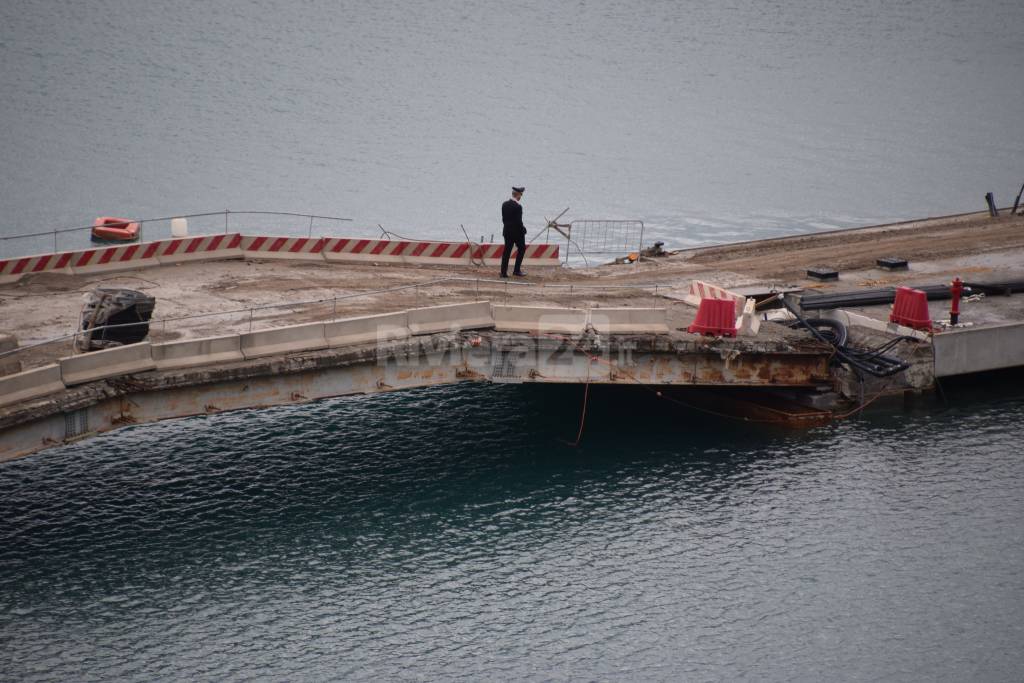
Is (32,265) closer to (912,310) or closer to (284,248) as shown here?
(284,248)

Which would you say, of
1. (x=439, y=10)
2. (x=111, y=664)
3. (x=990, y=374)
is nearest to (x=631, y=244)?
(x=990, y=374)

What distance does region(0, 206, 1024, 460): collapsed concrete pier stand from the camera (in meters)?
22.1

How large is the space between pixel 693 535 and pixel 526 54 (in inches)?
3070

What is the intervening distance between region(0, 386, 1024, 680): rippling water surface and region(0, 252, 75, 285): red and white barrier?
15.3 feet

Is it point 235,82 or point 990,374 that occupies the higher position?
point 235,82

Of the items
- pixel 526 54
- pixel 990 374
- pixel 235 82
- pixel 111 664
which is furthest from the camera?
pixel 526 54

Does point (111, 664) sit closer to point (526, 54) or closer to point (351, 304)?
point (351, 304)

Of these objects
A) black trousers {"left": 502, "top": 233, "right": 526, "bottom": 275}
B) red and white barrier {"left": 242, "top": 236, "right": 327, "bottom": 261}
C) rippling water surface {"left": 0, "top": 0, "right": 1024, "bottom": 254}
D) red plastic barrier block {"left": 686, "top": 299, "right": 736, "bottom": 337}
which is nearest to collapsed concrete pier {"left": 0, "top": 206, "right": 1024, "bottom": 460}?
red and white barrier {"left": 242, "top": 236, "right": 327, "bottom": 261}

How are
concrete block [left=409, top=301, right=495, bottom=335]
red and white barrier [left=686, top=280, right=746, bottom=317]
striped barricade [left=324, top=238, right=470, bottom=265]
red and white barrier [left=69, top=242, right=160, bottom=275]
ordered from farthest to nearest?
1. striped barricade [left=324, top=238, right=470, bottom=265]
2. red and white barrier [left=69, top=242, right=160, bottom=275]
3. red and white barrier [left=686, top=280, right=746, bottom=317]
4. concrete block [left=409, top=301, right=495, bottom=335]

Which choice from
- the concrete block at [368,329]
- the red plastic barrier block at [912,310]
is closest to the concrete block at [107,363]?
the concrete block at [368,329]

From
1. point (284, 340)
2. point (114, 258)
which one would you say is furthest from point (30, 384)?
point (114, 258)

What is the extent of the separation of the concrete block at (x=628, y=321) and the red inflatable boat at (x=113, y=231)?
22674 millimetres

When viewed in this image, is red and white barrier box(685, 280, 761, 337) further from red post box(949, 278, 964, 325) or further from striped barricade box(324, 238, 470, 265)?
striped barricade box(324, 238, 470, 265)

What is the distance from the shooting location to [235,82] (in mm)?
76438
